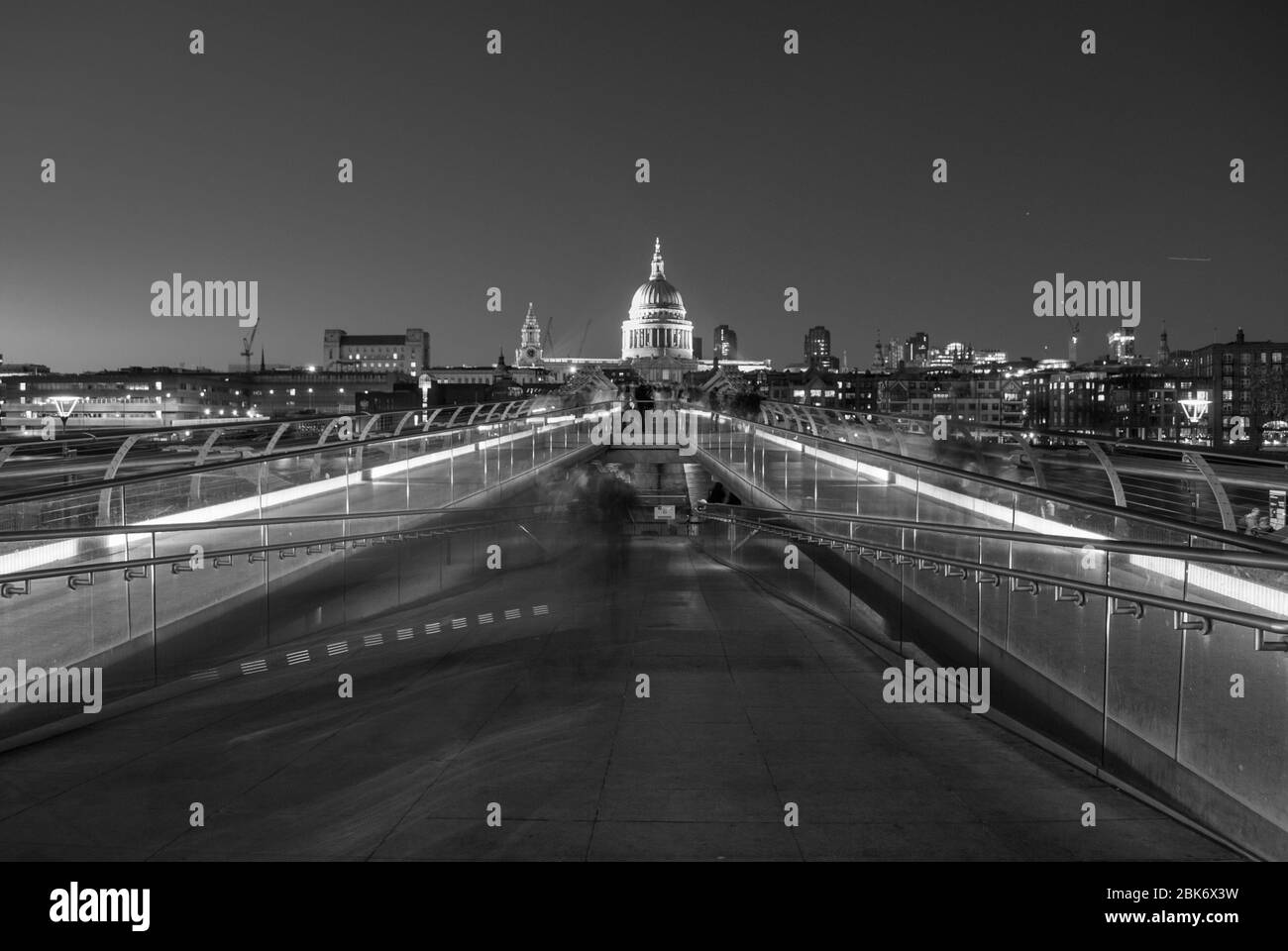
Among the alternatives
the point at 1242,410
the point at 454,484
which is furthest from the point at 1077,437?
the point at 1242,410

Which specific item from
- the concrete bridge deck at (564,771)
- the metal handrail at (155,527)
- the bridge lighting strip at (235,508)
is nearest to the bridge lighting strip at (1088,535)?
the concrete bridge deck at (564,771)

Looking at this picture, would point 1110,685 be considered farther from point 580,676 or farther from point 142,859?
point 142,859

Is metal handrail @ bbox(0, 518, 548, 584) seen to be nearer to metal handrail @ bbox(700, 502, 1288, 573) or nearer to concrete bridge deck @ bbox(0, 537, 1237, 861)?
metal handrail @ bbox(700, 502, 1288, 573)

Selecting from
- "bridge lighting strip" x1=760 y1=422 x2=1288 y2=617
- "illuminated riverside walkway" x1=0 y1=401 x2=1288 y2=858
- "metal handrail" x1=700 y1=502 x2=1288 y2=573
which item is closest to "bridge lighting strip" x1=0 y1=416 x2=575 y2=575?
"illuminated riverside walkway" x1=0 y1=401 x2=1288 y2=858

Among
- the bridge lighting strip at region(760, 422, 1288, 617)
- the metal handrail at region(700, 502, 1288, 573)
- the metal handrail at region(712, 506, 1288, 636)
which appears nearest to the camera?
the metal handrail at region(700, 502, 1288, 573)

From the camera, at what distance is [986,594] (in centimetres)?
802

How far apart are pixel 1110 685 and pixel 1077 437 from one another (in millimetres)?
2982

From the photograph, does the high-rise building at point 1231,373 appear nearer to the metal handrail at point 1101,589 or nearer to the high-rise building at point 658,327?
the high-rise building at point 658,327

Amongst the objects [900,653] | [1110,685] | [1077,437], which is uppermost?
[1077,437]

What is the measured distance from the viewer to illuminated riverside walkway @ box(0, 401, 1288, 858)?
4.66 m

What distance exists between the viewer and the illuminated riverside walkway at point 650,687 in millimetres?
4664

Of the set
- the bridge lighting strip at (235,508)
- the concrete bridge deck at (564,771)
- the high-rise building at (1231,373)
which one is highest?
the high-rise building at (1231,373)

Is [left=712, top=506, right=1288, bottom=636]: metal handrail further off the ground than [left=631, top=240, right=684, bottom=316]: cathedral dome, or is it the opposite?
[left=631, top=240, right=684, bottom=316]: cathedral dome
